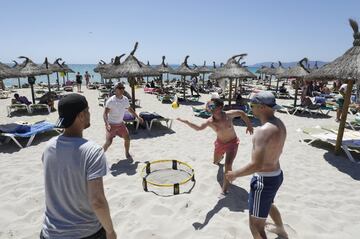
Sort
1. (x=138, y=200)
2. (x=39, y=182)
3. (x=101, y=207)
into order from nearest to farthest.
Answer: (x=101, y=207), (x=138, y=200), (x=39, y=182)

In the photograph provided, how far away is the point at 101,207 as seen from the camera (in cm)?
165

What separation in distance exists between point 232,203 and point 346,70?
16.8 feet

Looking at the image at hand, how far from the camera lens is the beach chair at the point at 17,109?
1155cm

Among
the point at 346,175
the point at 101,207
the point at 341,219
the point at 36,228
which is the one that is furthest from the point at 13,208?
the point at 346,175

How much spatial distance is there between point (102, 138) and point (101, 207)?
6506mm

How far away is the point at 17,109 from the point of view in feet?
40.5

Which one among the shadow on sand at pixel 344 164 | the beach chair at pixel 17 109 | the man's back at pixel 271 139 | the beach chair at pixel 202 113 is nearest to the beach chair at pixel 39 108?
Result: the beach chair at pixel 17 109

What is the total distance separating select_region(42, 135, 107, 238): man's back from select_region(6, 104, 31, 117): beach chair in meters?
11.6

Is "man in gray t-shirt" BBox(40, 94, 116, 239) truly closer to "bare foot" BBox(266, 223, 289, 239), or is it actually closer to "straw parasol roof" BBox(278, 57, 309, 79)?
"bare foot" BBox(266, 223, 289, 239)

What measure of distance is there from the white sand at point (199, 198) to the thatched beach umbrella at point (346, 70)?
0.99m

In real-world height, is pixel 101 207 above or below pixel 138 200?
above

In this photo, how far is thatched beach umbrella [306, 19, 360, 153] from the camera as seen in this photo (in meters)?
6.42

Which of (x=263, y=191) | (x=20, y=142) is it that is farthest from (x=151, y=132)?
(x=263, y=191)

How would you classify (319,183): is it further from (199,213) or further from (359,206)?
(199,213)
